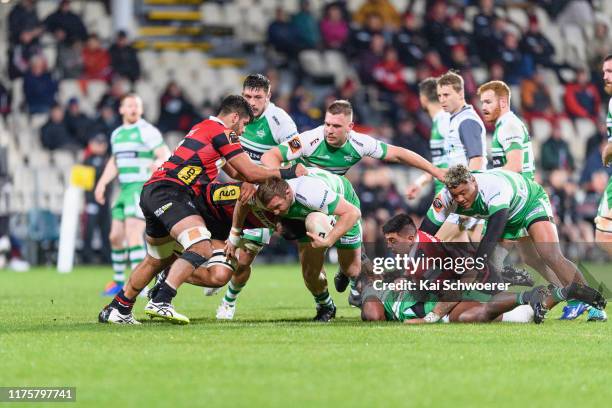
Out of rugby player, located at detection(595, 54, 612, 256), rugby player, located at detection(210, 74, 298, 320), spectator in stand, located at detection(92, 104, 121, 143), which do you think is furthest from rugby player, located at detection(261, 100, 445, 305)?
spectator in stand, located at detection(92, 104, 121, 143)

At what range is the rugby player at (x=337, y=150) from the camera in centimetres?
1076

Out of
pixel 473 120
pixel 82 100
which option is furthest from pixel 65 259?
pixel 473 120

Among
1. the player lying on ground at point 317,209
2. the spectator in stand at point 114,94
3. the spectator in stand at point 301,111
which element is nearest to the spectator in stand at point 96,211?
the spectator in stand at point 114,94

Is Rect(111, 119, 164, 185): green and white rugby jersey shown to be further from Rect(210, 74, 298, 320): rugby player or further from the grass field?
the grass field

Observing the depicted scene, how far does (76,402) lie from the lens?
5.99m

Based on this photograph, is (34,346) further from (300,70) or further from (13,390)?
(300,70)

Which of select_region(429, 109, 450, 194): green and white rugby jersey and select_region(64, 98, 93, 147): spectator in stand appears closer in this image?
select_region(429, 109, 450, 194): green and white rugby jersey

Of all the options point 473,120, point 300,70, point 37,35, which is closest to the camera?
point 473,120

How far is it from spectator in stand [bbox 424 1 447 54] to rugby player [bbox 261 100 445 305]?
14.9 m

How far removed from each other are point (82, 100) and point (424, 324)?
13.9 m

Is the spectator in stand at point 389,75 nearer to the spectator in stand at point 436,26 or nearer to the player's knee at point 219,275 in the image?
the spectator in stand at point 436,26

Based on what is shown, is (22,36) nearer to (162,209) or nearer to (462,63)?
(462,63)

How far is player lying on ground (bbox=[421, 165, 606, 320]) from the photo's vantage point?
10.1 metres

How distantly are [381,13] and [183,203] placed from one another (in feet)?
55.6
